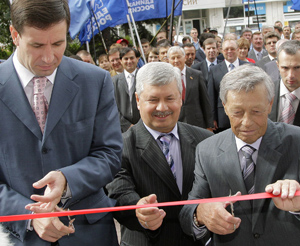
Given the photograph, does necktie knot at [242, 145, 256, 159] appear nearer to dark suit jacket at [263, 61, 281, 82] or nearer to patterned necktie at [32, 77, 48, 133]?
patterned necktie at [32, 77, 48, 133]

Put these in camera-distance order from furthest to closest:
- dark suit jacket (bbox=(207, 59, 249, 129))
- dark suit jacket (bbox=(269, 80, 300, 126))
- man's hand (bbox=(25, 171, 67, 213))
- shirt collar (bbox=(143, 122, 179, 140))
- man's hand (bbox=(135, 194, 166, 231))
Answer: dark suit jacket (bbox=(207, 59, 249, 129)) < dark suit jacket (bbox=(269, 80, 300, 126)) < shirt collar (bbox=(143, 122, 179, 140)) < man's hand (bbox=(135, 194, 166, 231)) < man's hand (bbox=(25, 171, 67, 213))

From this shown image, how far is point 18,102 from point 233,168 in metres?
1.24

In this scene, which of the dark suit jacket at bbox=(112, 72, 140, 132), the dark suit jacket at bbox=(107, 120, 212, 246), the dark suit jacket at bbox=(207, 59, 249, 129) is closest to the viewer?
the dark suit jacket at bbox=(107, 120, 212, 246)

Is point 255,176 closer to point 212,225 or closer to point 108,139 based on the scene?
point 212,225

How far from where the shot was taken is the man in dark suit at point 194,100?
6.03 m

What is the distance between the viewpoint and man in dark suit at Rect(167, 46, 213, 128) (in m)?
6.03

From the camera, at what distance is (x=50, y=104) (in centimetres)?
198

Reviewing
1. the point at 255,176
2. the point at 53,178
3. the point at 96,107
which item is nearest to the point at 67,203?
the point at 53,178

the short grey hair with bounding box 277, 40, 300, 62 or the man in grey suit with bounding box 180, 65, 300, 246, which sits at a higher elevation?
the short grey hair with bounding box 277, 40, 300, 62

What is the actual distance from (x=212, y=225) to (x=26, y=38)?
4.48 ft

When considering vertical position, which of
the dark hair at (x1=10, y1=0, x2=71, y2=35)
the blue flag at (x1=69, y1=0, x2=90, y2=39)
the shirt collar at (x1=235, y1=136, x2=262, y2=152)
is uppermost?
the blue flag at (x1=69, y1=0, x2=90, y2=39)

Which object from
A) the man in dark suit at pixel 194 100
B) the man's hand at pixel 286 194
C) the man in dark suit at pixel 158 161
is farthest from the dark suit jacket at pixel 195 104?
the man's hand at pixel 286 194

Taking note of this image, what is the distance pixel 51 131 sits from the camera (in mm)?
1965

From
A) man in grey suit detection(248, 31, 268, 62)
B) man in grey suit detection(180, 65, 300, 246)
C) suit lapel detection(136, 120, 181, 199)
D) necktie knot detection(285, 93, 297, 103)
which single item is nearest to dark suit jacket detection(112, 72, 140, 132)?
necktie knot detection(285, 93, 297, 103)
